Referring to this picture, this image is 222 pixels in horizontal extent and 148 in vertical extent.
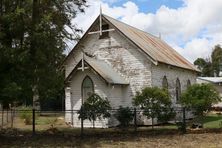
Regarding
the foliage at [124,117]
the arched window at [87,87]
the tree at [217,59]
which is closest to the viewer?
the foliage at [124,117]

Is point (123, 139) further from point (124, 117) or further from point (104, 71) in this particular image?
point (104, 71)

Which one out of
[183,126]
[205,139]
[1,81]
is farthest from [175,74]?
[1,81]

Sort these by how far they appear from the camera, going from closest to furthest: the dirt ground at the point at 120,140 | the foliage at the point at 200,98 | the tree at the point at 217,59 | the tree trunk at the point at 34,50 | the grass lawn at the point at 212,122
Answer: the dirt ground at the point at 120,140 < the tree trunk at the point at 34,50 < the foliage at the point at 200,98 < the grass lawn at the point at 212,122 < the tree at the point at 217,59

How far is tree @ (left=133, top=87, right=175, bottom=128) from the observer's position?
2591cm

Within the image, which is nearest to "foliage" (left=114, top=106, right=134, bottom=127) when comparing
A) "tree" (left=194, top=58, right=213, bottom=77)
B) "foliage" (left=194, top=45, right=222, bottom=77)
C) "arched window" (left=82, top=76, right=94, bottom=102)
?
"arched window" (left=82, top=76, right=94, bottom=102)

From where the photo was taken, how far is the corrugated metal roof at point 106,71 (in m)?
29.7

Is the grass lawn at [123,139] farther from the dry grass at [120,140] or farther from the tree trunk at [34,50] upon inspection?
the tree trunk at [34,50]

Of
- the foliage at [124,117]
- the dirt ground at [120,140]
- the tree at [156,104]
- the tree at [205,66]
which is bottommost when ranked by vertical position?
the dirt ground at [120,140]

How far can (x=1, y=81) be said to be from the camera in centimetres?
2044

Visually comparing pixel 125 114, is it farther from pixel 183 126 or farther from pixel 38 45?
pixel 38 45

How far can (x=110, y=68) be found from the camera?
32.7 m

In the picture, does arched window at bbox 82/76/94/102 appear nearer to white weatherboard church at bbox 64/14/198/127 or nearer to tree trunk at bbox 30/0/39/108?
white weatherboard church at bbox 64/14/198/127

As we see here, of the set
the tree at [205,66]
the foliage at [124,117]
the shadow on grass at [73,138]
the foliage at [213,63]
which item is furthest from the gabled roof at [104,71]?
the tree at [205,66]

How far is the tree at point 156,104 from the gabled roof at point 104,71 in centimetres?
373
